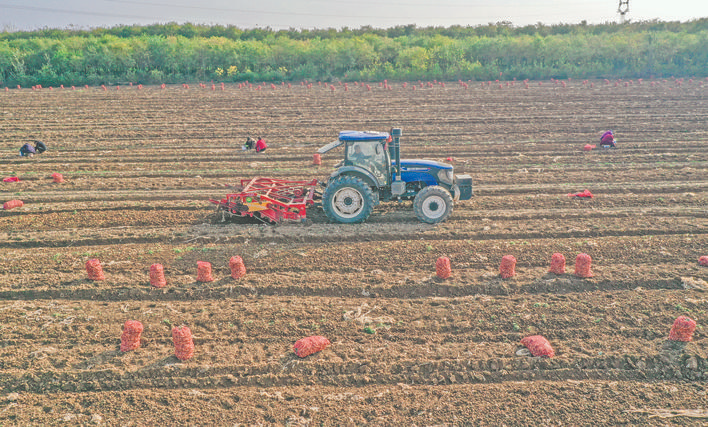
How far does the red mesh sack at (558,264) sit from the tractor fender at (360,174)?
3581 mm

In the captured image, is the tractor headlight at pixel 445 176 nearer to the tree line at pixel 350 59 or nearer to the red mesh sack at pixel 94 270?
the red mesh sack at pixel 94 270

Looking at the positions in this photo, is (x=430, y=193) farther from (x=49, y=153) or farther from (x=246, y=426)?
(x=49, y=153)

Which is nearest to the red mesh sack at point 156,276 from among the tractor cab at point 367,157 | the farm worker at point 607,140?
the tractor cab at point 367,157

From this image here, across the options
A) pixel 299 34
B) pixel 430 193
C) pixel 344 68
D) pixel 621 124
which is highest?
pixel 299 34

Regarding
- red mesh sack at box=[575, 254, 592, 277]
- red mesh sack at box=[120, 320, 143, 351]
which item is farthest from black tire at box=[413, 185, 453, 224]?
red mesh sack at box=[120, 320, 143, 351]

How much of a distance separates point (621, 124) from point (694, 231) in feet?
36.2

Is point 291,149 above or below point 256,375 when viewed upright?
above

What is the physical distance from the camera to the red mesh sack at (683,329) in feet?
19.2

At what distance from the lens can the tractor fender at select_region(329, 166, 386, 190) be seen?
31.2 ft

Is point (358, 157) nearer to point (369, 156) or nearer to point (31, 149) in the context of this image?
point (369, 156)

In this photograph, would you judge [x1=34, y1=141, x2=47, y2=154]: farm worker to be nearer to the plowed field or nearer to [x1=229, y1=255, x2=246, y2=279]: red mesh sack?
the plowed field

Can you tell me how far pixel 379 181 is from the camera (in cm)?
971

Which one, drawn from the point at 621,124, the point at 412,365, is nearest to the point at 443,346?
the point at 412,365

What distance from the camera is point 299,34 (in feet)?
169
